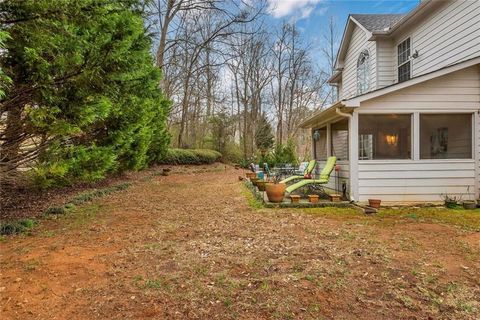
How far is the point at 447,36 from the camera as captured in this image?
8156mm

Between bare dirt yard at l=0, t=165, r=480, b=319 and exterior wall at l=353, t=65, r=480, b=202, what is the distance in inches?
56.6

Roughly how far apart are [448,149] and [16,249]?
8.53 m

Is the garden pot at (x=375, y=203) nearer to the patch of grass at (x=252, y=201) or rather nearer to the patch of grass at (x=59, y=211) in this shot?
the patch of grass at (x=252, y=201)

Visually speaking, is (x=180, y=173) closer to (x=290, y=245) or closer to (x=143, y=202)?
(x=143, y=202)

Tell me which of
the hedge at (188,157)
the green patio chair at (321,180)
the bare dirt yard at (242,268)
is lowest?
the bare dirt yard at (242,268)

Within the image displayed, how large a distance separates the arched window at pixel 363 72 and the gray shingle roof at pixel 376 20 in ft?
2.83

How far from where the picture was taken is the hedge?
690 inches

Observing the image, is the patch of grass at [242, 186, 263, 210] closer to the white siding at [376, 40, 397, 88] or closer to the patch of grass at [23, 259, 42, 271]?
the patch of grass at [23, 259, 42, 271]

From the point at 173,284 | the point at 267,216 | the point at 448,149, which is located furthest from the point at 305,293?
the point at 448,149

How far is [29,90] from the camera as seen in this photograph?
15.6 feet

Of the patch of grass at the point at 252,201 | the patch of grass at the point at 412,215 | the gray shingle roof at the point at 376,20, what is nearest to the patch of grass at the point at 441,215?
the patch of grass at the point at 412,215

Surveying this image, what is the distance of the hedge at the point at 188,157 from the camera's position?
17.5 meters

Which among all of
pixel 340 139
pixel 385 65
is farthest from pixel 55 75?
pixel 385 65

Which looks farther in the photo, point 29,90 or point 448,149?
point 448,149
